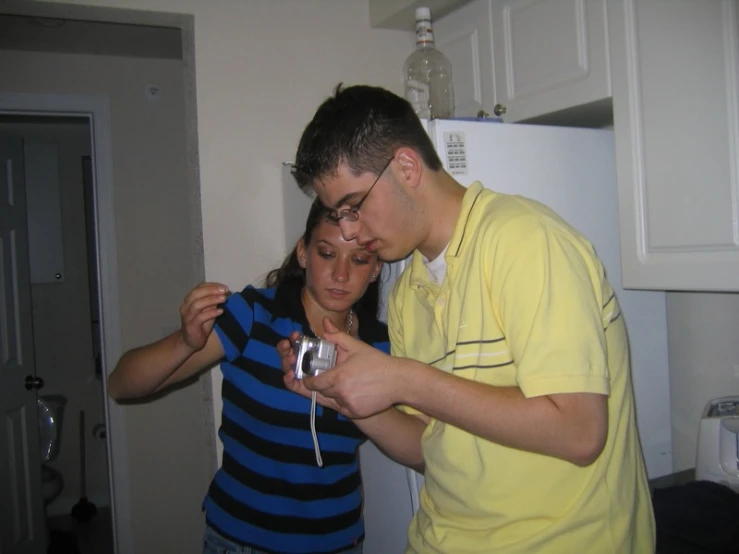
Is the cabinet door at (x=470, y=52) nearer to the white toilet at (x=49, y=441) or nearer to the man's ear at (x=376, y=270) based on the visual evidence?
the man's ear at (x=376, y=270)

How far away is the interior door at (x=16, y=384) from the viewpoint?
282cm

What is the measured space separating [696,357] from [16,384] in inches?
120

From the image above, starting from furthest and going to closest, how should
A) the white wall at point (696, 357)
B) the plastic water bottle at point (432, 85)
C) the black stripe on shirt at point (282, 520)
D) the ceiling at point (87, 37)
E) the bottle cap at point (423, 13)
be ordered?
the ceiling at point (87, 37) < the plastic water bottle at point (432, 85) < the bottle cap at point (423, 13) < the white wall at point (696, 357) < the black stripe on shirt at point (282, 520)

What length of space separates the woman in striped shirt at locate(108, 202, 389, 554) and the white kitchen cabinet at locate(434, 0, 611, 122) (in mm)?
678

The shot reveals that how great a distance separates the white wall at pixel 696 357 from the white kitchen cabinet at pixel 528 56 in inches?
23.4

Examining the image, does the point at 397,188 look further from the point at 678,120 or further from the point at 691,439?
the point at 691,439

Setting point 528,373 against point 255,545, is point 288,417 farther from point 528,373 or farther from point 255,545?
point 528,373

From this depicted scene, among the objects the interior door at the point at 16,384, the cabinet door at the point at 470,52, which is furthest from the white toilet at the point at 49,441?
the cabinet door at the point at 470,52

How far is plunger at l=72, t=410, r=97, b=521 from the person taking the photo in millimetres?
3727

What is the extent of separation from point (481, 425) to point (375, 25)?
5.62 feet

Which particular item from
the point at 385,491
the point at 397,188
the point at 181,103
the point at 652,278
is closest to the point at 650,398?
the point at 652,278

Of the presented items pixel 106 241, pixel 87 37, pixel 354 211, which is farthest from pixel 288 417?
pixel 87 37

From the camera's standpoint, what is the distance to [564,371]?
27.8 inches

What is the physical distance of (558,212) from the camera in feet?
4.83
